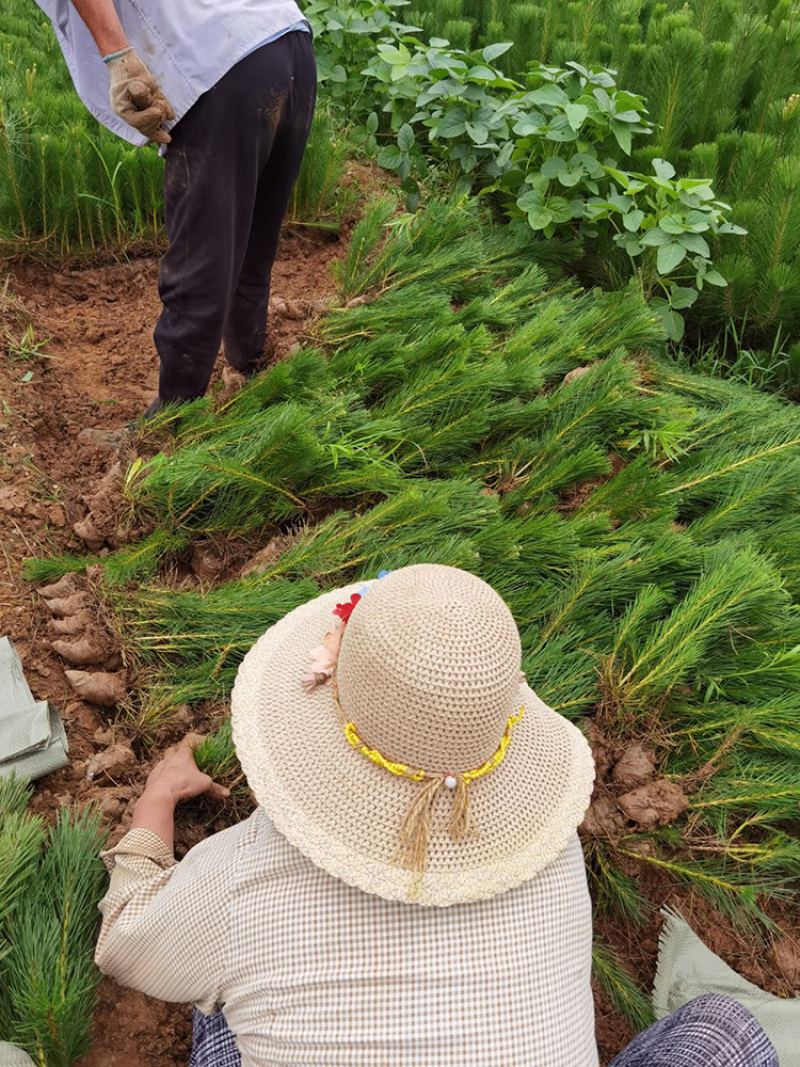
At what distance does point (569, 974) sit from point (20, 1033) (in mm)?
712

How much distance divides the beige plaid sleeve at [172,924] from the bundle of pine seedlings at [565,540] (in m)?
0.29

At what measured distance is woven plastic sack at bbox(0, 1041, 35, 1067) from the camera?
1035 mm

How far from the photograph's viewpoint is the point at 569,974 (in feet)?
3.18

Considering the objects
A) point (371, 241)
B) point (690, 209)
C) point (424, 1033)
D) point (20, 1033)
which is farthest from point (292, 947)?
point (690, 209)

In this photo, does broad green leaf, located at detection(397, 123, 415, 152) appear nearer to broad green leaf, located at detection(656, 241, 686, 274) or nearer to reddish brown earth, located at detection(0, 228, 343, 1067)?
reddish brown earth, located at detection(0, 228, 343, 1067)

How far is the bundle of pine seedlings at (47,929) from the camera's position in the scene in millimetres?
1077

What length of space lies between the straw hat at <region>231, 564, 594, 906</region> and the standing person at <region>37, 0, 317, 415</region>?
108 cm

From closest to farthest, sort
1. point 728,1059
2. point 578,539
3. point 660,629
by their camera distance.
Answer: point 728,1059
point 660,629
point 578,539

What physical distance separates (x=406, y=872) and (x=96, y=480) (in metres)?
1.30

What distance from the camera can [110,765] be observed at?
1.42 m

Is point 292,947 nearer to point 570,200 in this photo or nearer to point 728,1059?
point 728,1059

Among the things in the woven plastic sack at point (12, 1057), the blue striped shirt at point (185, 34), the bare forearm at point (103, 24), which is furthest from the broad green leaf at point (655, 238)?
the woven plastic sack at point (12, 1057)

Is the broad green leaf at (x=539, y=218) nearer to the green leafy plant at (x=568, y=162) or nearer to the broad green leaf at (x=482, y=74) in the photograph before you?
the green leafy plant at (x=568, y=162)

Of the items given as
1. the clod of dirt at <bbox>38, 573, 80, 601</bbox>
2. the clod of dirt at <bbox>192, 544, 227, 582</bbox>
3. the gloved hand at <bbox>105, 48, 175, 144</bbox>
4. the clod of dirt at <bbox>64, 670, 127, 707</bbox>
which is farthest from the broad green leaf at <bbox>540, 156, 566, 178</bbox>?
the clod of dirt at <bbox>64, 670, 127, 707</bbox>
